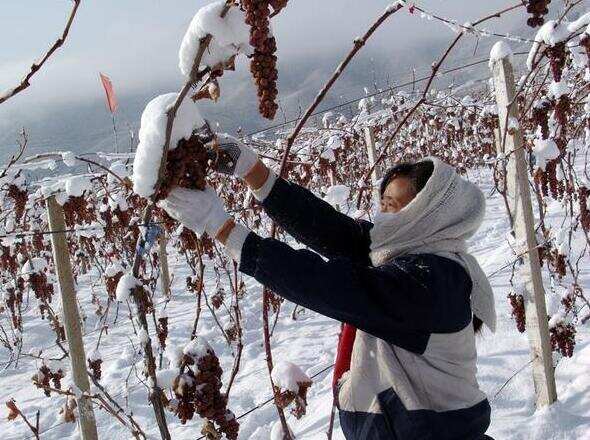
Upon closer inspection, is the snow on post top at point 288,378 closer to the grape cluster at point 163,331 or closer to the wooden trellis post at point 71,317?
the grape cluster at point 163,331

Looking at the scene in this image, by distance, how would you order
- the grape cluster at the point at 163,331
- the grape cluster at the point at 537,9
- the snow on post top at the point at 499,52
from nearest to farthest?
the grape cluster at the point at 537,9, the grape cluster at the point at 163,331, the snow on post top at the point at 499,52

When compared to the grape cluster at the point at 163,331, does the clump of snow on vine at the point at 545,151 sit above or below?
above

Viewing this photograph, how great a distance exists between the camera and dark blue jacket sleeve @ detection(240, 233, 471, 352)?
1280 millimetres

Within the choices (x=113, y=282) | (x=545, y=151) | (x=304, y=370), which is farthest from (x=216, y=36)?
(x=113, y=282)

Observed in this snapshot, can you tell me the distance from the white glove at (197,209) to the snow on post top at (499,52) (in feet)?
7.95

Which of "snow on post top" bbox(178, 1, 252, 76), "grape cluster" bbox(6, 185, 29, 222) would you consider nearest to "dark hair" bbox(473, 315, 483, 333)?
"snow on post top" bbox(178, 1, 252, 76)

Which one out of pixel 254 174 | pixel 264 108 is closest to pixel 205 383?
Answer: pixel 254 174

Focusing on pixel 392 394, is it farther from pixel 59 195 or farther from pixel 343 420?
pixel 59 195

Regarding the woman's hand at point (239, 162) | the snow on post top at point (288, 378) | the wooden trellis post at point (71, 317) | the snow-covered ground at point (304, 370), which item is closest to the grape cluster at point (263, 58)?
the woman's hand at point (239, 162)

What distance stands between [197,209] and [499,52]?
2526 mm

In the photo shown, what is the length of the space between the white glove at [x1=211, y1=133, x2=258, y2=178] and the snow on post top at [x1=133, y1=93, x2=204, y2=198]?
270 mm

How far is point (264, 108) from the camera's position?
101 centimetres

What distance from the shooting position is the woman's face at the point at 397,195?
1.67 m

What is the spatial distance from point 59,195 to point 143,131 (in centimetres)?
252
